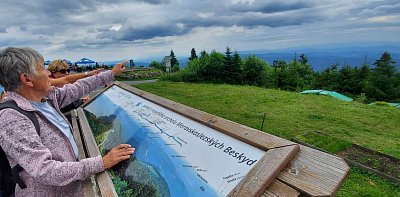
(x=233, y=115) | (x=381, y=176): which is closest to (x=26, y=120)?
(x=381, y=176)

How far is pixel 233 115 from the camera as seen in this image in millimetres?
10086

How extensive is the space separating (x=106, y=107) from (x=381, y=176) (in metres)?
4.93

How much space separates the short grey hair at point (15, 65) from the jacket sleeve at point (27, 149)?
17cm

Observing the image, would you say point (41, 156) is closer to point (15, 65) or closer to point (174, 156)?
point (15, 65)

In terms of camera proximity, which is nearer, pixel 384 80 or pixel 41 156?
pixel 41 156

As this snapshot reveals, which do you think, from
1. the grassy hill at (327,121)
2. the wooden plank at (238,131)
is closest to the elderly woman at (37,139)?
the wooden plank at (238,131)

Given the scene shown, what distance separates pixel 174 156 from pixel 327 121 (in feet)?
29.7

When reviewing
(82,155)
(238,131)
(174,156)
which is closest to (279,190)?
(238,131)

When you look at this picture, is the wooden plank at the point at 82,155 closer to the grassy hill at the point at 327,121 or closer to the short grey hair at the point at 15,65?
the short grey hair at the point at 15,65

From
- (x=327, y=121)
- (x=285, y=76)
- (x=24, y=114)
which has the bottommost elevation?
(x=285, y=76)

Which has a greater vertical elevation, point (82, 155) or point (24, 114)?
point (24, 114)

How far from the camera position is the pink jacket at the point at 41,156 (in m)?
1.46

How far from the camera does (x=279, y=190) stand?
1.17 m

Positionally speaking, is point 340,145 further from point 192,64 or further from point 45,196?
point 192,64
